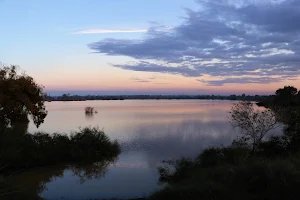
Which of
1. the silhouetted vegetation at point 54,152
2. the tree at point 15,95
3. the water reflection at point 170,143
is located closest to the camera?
the silhouetted vegetation at point 54,152

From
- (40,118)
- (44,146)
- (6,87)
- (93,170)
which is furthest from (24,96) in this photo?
(93,170)

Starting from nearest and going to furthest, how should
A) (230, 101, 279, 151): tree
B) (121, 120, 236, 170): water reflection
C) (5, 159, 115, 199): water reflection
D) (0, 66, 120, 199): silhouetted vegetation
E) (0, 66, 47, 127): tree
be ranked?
1. (5, 159, 115, 199): water reflection
2. (0, 66, 120, 199): silhouetted vegetation
3. (230, 101, 279, 151): tree
4. (121, 120, 236, 170): water reflection
5. (0, 66, 47, 127): tree

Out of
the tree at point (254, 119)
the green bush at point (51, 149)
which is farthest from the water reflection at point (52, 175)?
the tree at point (254, 119)

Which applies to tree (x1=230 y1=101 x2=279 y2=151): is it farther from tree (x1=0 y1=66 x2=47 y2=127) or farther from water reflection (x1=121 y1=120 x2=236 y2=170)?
tree (x1=0 y1=66 x2=47 y2=127)

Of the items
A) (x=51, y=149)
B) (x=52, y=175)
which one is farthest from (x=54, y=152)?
(x=52, y=175)

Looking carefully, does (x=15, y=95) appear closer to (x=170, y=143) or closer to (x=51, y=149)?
(x=51, y=149)

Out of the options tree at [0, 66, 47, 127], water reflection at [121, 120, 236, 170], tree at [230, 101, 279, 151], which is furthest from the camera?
tree at [0, 66, 47, 127]

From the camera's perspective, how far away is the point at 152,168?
19.8 m

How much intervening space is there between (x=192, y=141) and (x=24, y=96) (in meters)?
17.1

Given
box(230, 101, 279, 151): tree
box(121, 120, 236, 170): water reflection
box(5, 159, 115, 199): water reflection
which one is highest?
box(230, 101, 279, 151): tree

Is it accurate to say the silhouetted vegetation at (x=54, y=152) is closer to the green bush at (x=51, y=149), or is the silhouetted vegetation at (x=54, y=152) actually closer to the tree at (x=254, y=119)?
the green bush at (x=51, y=149)

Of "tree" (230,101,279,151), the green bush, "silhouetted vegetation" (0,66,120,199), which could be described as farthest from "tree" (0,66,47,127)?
"tree" (230,101,279,151)

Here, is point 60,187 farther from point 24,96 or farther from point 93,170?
point 24,96

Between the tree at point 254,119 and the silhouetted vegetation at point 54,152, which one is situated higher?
the tree at point 254,119
